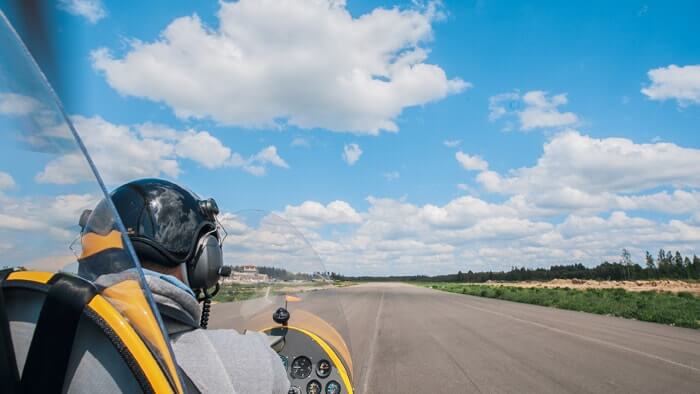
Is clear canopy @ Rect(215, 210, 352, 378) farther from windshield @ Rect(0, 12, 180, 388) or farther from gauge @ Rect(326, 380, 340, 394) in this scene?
windshield @ Rect(0, 12, 180, 388)

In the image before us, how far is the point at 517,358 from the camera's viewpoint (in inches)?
345

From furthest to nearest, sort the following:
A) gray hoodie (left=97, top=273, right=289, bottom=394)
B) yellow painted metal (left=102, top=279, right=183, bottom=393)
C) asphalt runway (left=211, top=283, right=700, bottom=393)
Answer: asphalt runway (left=211, top=283, right=700, bottom=393) → gray hoodie (left=97, top=273, right=289, bottom=394) → yellow painted metal (left=102, top=279, right=183, bottom=393)

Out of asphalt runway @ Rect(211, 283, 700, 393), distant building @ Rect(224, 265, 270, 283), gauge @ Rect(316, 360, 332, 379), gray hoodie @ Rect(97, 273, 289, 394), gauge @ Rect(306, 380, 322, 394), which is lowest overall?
asphalt runway @ Rect(211, 283, 700, 393)

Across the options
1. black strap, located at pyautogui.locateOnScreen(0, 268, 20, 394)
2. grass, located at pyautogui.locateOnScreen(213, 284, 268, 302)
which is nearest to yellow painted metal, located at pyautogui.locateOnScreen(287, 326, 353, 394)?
grass, located at pyautogui.locateOnScreen(213, 284, 268, 302)

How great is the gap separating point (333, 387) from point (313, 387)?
115mm

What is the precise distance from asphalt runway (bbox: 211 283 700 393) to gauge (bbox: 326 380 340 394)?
0.40 meters

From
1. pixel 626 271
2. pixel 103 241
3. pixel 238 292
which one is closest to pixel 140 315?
pixel 103 241

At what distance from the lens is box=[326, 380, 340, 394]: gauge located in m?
2.50

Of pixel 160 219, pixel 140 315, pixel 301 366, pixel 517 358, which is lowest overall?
pixel 517 358

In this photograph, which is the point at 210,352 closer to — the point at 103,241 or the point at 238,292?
the point at 103,241

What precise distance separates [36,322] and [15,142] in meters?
0.33

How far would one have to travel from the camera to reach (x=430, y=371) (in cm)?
763

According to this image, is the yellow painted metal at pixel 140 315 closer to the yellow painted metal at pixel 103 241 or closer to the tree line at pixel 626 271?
the yellow painted metal at pixel 103 241

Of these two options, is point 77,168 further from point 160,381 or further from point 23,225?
point 160,381
